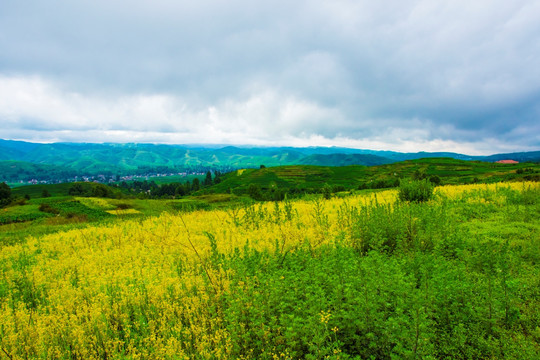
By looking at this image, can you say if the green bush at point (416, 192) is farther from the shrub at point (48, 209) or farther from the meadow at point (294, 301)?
the shrub at point (48, 209)

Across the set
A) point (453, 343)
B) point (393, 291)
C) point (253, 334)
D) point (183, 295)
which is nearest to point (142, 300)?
point (183, 295)

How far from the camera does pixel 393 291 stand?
Answer: 14.6 feet

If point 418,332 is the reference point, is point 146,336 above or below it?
below

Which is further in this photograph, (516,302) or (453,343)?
(516,302)

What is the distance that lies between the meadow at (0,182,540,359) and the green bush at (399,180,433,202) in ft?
17.0

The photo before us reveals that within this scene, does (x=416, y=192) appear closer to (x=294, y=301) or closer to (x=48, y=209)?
(x=294, y=301)

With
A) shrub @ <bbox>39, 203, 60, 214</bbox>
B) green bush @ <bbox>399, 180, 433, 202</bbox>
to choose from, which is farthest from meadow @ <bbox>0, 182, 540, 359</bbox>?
shrub @ <bbox>39, 203, 60, 214</bbox>

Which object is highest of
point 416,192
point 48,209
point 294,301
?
point 416,192

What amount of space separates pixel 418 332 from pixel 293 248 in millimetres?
4614

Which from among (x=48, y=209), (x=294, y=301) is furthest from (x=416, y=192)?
(x=48, y=209)

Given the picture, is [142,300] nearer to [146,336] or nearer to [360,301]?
[146,336]

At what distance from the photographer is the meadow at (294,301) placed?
12.7 feet

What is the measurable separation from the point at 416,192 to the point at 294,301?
1251cm

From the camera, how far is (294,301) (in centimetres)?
473
